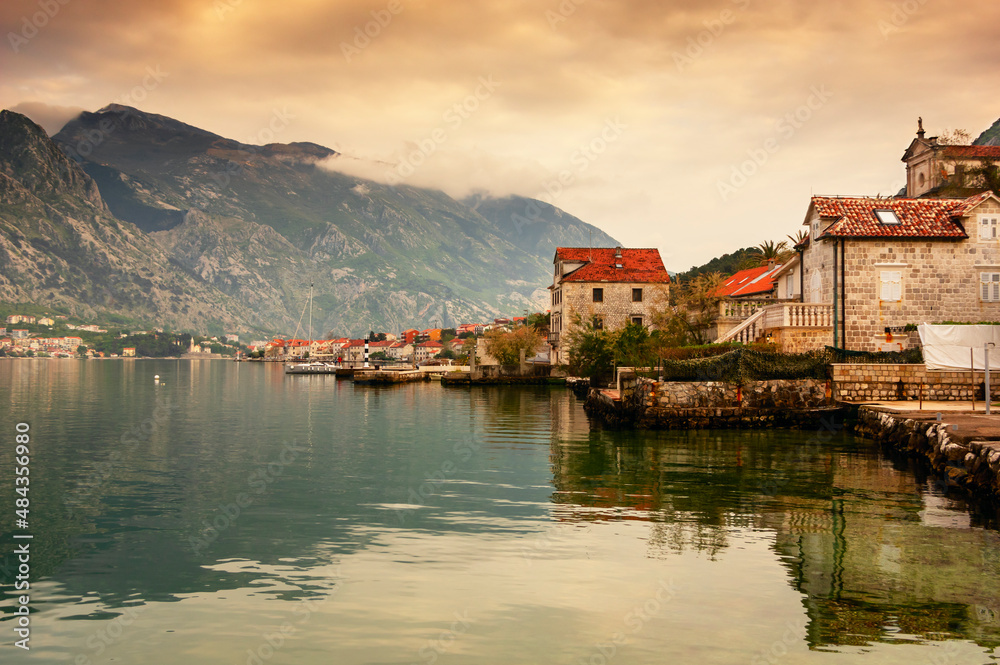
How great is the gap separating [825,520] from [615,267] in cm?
6455

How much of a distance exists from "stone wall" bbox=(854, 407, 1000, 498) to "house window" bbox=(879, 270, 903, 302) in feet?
26.3

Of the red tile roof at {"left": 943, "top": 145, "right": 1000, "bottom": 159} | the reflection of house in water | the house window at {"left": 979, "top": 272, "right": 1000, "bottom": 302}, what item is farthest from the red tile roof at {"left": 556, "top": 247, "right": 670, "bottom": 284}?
the reflection of house in water

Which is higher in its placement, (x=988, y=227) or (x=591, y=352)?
(x=988, y=227)

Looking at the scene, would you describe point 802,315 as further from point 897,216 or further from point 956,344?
point 897,216

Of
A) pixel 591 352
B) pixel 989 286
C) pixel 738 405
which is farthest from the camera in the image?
pixel 591 352

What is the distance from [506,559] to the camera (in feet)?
43.5

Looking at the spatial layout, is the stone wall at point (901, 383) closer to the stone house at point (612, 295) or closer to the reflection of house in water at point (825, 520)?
the reflection of house in water at point (825, 520)

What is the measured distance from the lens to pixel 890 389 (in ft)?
109

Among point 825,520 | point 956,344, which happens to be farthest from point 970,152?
point 825,520

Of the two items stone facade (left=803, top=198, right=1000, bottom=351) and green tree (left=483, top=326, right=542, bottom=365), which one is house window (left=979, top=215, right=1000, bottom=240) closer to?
stone facade (left=803, top=198, right=1000, bottom=351)

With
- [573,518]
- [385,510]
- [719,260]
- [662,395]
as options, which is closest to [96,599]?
[385,510]

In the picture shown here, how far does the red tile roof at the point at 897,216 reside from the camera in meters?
35.2

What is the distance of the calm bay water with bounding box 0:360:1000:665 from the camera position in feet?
31.0

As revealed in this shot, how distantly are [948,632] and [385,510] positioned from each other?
12.5 meters
